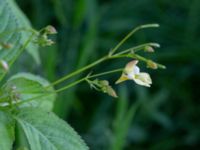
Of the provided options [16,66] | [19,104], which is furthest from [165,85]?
[19,104]

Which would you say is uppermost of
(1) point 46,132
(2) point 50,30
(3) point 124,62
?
(2) point 50,30

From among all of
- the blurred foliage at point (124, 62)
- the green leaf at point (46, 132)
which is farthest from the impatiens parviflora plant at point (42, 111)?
the blurred foliage at point (124, 62)

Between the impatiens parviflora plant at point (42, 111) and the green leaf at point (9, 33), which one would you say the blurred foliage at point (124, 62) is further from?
the impatiens parviflora plant at point (42, 111)

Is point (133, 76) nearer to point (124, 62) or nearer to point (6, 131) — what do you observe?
point (6, 131)

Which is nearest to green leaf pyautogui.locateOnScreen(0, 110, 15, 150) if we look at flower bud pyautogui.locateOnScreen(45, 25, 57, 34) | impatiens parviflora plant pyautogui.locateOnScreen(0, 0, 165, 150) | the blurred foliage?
impatiens parviflora plant pyautogui.locateOnScreen(0, 0, 165, 150)

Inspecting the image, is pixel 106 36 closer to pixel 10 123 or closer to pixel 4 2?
pixel 4 2

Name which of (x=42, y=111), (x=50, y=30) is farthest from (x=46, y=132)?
(x=50, y=30)

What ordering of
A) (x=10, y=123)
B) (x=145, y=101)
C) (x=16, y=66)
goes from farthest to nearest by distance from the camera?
1. (x=145, y=101)
2. (x=16, y=66)
3. (x=10, y=123)
